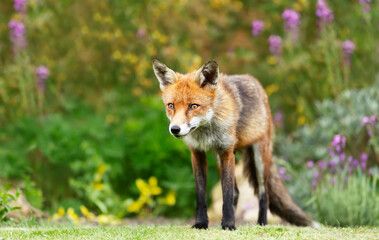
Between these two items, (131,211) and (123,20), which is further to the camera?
(123,20)

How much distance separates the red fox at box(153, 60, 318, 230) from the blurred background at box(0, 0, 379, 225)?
2.79 feet

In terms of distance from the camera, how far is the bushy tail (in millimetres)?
5316

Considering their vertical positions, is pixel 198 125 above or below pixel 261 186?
above

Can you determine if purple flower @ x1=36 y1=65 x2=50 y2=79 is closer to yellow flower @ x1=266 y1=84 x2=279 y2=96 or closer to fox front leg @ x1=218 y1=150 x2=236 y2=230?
yellow flower @ x1=266 y1=84 x2=279 y2=96

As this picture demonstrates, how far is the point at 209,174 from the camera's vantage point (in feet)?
24.8

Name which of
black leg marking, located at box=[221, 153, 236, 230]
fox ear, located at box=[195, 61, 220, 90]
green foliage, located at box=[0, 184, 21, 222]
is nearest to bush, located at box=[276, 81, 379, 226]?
black leg marking, located at box=[221, 153, 236, 230]

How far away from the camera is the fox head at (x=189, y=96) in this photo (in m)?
3.95

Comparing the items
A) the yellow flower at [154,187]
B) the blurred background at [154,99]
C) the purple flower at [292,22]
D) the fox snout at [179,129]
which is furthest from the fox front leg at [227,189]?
the purple flower at [292,22]

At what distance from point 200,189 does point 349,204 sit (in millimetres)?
2004

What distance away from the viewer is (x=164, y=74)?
4.39 metres

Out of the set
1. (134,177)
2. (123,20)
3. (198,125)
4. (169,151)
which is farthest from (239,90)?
(123,20)

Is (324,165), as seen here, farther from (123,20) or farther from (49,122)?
(123,20)

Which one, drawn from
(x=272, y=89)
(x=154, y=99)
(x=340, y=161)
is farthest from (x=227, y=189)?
(x=272, y=89)

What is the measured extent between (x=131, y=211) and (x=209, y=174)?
1400mm
